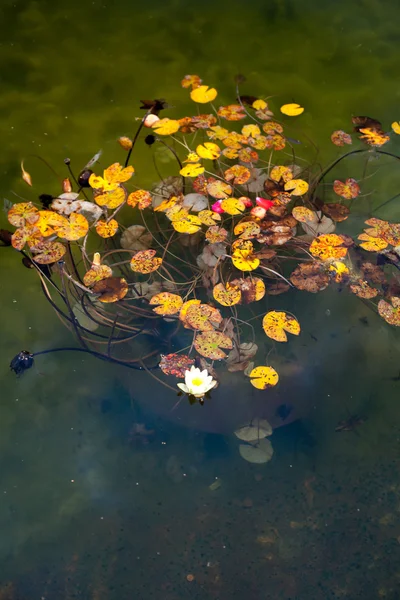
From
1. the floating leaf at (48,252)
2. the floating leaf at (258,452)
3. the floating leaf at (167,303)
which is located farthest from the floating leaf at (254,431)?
the floating leaf at (48,252)

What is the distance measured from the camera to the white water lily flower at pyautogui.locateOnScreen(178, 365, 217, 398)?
140 cm

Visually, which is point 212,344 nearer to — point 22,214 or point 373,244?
point 373,244

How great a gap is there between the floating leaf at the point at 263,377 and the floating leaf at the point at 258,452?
0.14 m

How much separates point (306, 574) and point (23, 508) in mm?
661

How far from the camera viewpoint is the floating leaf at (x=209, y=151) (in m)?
1.76

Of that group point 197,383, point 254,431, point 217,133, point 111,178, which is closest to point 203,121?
point 217,133

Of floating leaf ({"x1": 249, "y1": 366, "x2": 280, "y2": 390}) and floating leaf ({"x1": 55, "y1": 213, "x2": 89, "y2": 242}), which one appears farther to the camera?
floating leaf ({"x1": 55, "y1": 213, "x2": 89, "y2": 242})

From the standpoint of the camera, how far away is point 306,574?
4.08ft

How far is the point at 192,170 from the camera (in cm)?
173

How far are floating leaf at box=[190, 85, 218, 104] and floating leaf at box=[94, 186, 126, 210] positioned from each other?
511 millimetres

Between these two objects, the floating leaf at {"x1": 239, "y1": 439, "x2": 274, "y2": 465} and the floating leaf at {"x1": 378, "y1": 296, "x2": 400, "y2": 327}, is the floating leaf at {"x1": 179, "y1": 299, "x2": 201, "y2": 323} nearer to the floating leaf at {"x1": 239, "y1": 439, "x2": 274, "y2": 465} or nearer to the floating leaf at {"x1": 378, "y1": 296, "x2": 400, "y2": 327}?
the floating leaf at {"x1": 239, "y1": 439, "x2": 274, "y2": 465}

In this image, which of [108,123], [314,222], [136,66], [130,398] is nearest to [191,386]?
[130,398]

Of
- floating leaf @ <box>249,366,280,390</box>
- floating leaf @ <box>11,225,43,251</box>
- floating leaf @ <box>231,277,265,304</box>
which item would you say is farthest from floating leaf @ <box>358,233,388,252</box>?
floating leaf @ <box>11,225,43,251</box>

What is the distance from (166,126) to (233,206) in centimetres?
45
